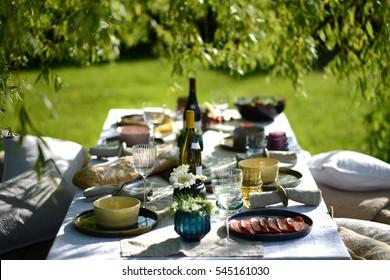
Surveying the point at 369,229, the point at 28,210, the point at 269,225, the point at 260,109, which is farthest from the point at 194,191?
the point at 260,109

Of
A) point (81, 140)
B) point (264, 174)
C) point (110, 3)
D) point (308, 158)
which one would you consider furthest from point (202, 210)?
point (81, 140)

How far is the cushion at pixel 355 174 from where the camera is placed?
4.20m

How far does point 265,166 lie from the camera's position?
342 centimetres

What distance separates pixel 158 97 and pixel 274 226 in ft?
25.6

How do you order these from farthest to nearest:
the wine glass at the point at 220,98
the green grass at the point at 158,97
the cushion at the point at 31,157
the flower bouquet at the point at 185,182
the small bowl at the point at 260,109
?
the green grass at the point at 158,97, the small bowl at the point at 260,109, the wine glass at the point at 220,98, the cushion at the point at 31,157, the flower bouquet at the point at 185,182

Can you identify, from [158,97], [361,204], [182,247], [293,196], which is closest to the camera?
[182,247]

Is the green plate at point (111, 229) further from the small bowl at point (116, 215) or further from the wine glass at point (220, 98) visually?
the wine glass at point (220, 98)

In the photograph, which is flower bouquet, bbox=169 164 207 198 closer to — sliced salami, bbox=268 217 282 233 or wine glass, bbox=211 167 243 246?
wine glass, bbox=211 167 243 246

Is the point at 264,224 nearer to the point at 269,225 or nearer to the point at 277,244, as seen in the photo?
the point at 269,225

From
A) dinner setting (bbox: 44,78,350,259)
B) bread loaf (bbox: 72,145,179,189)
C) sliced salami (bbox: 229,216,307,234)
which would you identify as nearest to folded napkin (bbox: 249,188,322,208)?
dinner setting (bbox: 44,78,350,259)

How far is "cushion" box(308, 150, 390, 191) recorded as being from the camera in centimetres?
420

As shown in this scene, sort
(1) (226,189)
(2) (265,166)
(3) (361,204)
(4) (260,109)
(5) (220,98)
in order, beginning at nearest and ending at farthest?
(1) (226,189), (2) (265,166), (3) (361,204), (5) (220,98), (4) (260,109)

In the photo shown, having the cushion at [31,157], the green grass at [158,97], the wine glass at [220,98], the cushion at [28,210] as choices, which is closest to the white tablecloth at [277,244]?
the cushion at [28,210]
